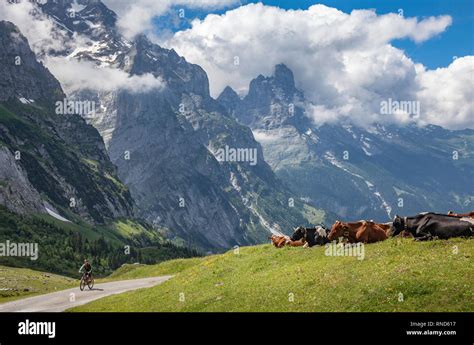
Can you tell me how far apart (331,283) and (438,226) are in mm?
10860

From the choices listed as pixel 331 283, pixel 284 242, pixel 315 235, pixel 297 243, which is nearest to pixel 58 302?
pixel 284 242

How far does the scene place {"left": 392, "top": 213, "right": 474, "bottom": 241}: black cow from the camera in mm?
36250

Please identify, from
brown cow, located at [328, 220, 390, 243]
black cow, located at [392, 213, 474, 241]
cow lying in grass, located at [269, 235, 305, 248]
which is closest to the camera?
black cow, located at [392, 213, 474, 241]

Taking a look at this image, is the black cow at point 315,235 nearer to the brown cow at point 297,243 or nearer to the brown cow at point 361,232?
the brown cow at point 297,243

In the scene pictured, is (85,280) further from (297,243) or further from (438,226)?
(438,226)

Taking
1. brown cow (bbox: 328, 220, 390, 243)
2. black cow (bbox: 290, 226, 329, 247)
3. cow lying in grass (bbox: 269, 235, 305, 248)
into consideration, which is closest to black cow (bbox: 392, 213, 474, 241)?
brown cow (bbox: 328, 220, 390, 243)

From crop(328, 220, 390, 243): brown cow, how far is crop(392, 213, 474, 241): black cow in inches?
134

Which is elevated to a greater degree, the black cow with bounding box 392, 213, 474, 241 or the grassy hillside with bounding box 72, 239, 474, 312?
the black cow with bounding box 392, 213, 474, 241

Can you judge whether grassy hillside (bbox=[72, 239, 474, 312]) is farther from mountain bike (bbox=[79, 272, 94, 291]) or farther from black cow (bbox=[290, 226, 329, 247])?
mountain bike (bbox=[79, 272, 94, 291])

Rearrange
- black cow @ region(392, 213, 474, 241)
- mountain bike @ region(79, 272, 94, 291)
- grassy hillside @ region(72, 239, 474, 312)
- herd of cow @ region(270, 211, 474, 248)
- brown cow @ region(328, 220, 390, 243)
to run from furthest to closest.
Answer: mountain bike @ region(79, 272, 94, 291) → brown cow @ region(328, 220, 390, 243) → herd of cow @ region(270, 211, 474, 248) → black cow @ region(392, 213, 474, 241) → grassy hillside @ region(72, 239, 474, 312)

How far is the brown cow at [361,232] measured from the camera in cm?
4288
